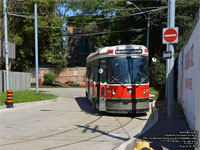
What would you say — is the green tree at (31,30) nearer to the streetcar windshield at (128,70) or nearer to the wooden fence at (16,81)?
the wooden fence at (16,81)

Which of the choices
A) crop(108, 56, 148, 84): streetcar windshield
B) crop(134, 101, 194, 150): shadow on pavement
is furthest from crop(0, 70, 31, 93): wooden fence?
crop(134, 101, 194, 150): shadow on pavement

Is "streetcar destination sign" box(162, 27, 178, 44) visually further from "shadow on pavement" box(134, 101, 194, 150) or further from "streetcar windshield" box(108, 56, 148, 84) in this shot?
"shadow on pavement" box(134, 101, 194, 150)

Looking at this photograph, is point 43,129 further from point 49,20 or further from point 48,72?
point 48,72

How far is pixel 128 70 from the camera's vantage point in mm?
10781

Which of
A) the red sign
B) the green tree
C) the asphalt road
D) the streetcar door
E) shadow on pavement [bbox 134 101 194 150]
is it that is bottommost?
the asphalt road

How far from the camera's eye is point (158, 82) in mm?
22594

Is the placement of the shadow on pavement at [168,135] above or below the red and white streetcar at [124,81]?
below

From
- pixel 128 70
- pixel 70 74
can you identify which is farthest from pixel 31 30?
pixel 128 70

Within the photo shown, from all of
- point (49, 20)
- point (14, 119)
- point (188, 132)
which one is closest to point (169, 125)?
point (188, 132)

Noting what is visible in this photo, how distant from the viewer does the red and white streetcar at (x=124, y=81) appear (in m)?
10.7

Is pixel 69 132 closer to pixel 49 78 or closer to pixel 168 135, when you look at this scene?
pixel 168 135

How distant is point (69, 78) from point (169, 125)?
102 feet

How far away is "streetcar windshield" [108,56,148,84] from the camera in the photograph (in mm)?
10766

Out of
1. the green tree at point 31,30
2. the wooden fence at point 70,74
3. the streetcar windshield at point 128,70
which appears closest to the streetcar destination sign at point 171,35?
the streetcar windshield at point 128,70
